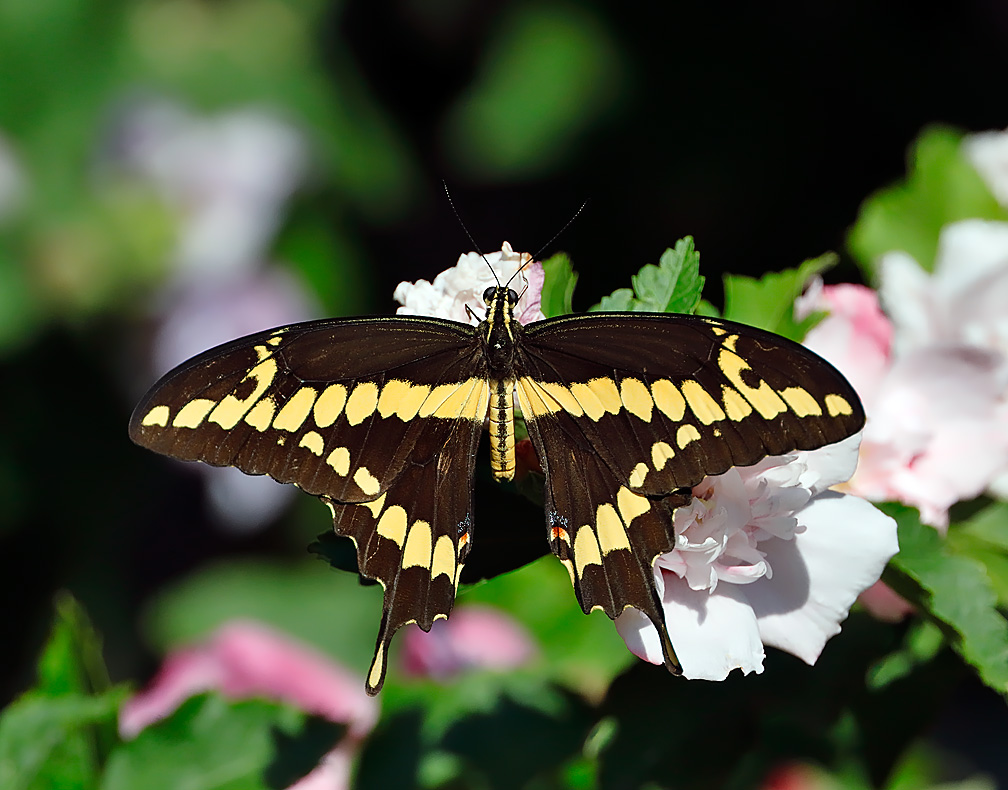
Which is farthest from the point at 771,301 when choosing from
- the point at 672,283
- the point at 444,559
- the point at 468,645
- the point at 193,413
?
the point at 468,645

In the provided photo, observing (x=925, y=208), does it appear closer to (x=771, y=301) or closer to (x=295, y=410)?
(x=771, y=301)

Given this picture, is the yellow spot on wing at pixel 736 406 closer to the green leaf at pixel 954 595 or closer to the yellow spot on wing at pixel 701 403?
the yellow spot on wing at pixel 701 403

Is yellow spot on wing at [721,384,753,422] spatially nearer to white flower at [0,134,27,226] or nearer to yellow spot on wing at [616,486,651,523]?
yellow spot on wing at [616,486,651,523]

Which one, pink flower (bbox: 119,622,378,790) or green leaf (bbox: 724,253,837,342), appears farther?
pink flower (bbox: 119,622,378,790)

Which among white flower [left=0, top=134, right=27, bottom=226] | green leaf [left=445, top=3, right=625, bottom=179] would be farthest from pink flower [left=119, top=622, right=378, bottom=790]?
green leaf [left=445, top=3, right=625, bottom=179]

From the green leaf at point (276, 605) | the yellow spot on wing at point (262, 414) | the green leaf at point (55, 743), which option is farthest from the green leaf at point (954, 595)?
the green leaf at point (276, 605)

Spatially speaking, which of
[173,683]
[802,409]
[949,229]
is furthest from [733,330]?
[173,683]
